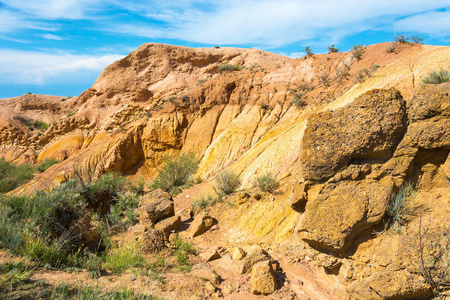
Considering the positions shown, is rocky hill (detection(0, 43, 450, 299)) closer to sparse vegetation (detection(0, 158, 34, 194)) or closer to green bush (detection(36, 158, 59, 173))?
green bush (detection(36, 158, 59, 173))

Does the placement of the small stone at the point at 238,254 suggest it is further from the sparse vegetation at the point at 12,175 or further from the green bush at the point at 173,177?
the sparse vegetation at the point at 12,175

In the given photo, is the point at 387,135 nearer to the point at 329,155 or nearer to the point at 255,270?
the point at 329,155

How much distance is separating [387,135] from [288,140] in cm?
538

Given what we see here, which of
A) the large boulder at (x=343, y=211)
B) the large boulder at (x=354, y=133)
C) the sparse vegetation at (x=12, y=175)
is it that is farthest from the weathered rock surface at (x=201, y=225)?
the sparse vegetation at (x=12, y=175)

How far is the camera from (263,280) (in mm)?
4570

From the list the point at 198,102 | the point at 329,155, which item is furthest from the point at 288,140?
the point at 198,102

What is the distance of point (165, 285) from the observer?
4.38 m

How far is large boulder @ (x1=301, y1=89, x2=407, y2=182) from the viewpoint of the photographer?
4.53 m

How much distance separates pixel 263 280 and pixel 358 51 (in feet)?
48.9

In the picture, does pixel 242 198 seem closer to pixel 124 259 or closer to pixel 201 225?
pixel 201 225

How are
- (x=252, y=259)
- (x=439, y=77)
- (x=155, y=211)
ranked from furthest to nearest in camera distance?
(x=155, y=211), (x=439, y=77), (x=252, y=259)

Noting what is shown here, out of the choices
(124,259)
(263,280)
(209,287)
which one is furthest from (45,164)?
(263,280)

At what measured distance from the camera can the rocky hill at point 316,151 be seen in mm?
4375

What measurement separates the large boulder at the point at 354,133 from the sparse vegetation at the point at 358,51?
12.0 meters
